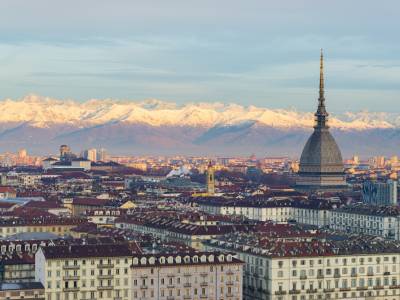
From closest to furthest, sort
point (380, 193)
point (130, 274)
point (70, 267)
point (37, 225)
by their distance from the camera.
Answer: point (70, 267), point (130, 274), point (37, 225), point (380, 193)

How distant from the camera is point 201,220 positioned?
11200 centimetres

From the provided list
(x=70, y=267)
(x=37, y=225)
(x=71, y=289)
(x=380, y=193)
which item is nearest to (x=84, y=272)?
(x=70, y=267)

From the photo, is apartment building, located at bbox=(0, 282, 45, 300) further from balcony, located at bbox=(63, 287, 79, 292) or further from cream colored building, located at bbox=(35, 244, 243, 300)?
balcony, located at bbox=(63, 287, 79, 292)

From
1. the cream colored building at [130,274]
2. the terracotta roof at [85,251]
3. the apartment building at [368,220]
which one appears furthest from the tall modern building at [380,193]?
the terracotta roof at [85,251]

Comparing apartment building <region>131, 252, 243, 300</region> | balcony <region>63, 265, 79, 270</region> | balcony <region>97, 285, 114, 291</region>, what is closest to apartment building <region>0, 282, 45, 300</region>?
balcony <region>63, 265, 79, 270</region>

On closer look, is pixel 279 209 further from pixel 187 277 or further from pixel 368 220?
pixel 187 277

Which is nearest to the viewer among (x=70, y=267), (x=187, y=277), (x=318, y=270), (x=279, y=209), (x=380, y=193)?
(x=70, y=267)

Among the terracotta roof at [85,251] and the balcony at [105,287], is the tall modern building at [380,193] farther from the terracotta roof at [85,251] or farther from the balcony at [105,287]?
the balcony at [105,287]

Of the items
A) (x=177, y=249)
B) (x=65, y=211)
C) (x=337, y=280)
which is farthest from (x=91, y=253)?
(x=65, y=211)

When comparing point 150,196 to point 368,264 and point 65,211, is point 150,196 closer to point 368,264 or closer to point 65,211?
point 65,211

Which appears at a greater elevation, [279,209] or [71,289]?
[279,209]

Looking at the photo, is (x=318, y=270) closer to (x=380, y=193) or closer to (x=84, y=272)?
(x=84, y=272)

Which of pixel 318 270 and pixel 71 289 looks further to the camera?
pixel 318 270

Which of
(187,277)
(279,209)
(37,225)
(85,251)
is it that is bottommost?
(187,277)
